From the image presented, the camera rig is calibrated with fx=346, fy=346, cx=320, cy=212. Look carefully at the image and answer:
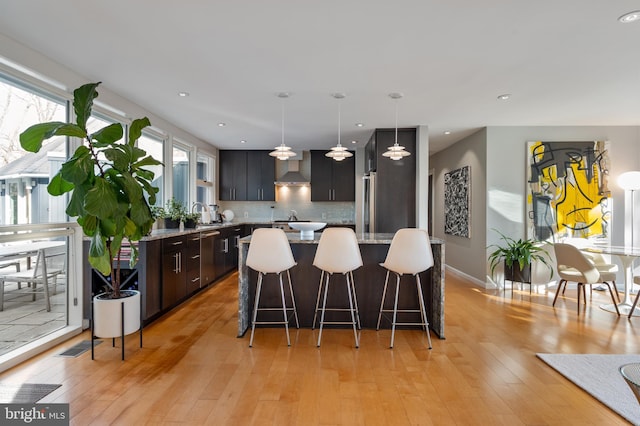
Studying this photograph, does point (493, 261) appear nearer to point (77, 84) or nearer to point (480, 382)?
point (480, 382)

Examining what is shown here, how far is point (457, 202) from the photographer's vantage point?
6.54 meters

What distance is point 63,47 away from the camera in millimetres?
2867

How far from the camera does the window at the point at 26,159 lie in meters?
2.82

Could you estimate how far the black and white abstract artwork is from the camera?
240 inches

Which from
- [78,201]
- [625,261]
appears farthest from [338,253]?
[625,261]

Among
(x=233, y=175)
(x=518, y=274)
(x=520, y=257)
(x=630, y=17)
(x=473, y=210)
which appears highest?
(x=630, y=17)

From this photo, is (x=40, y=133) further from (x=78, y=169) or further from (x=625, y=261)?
(x=625, y=261)

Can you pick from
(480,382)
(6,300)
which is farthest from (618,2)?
(6,300)

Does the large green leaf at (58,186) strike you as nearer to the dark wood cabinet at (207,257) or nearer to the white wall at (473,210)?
the dark wood cabinet at (207,257)

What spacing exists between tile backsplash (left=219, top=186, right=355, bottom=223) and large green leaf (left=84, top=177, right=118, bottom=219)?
5276 mm

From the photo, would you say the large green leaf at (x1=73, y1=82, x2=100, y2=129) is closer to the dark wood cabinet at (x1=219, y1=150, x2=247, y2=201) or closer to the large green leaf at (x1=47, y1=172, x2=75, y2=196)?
the large green leaf at (x1=47, y1=172, x2=75, y2=196)

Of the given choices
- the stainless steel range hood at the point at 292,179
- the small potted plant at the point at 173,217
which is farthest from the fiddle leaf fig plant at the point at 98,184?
the stainless steel range hood at the point at 292,179

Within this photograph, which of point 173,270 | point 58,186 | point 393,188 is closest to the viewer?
point 58,186

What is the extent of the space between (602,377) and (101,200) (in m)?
3.87
